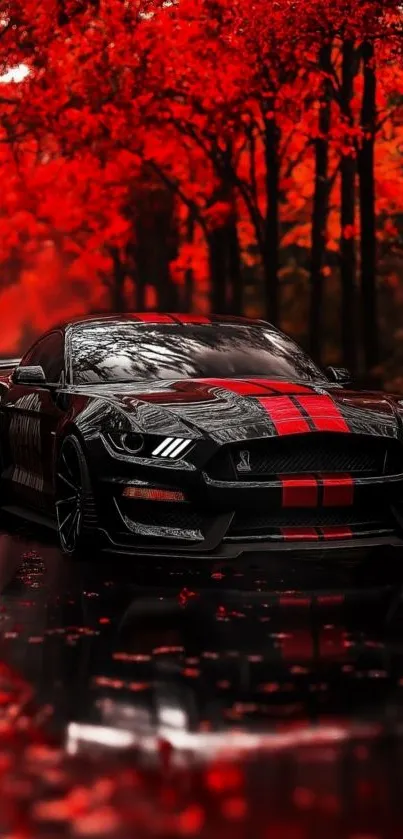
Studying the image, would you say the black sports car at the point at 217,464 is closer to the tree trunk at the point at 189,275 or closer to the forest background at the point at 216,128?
the forest background at the point at 216,128

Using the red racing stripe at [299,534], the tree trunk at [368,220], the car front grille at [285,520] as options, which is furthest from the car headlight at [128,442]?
the tree trunk at [368,220]

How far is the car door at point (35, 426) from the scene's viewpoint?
36.3ft

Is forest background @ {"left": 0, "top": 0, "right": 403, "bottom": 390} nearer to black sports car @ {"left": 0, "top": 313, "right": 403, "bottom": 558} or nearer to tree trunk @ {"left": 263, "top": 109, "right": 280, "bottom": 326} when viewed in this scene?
tree trunk @ {"left": 263, "top": 109, "right": 280, "bottom": 326}

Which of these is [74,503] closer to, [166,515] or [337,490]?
[166,515]

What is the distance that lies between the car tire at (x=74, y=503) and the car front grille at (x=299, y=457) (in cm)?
84

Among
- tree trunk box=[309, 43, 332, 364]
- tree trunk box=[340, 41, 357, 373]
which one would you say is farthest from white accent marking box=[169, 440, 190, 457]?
tree trunk box=[309, 43, 332, 364]

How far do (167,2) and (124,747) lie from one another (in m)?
22.3

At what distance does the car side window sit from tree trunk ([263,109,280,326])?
705 inches

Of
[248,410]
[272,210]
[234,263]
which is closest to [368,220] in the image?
[272,210]

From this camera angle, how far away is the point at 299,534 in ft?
30.7

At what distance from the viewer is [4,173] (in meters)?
42.8

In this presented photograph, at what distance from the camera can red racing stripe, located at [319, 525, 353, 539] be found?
9438 millimetres

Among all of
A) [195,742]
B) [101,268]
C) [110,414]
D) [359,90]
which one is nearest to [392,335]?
[101,268]

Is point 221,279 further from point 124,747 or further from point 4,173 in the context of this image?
point 124,747
